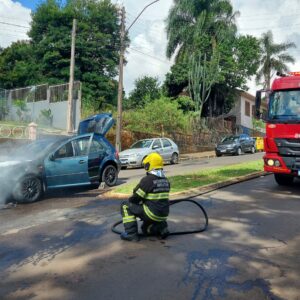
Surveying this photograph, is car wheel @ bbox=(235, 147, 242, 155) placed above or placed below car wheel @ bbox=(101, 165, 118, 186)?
Result: above

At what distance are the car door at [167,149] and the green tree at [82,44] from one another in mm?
14516

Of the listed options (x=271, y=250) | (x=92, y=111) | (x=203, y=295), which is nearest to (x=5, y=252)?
(x=203, y=295)

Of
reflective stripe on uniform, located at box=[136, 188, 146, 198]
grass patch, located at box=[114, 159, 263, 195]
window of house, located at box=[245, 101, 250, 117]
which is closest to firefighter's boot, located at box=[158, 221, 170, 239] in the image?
reflective stripe on uniform, located at box=[136, 188, 146, 198]

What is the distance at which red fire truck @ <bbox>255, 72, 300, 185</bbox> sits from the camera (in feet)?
32.8

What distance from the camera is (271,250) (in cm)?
576

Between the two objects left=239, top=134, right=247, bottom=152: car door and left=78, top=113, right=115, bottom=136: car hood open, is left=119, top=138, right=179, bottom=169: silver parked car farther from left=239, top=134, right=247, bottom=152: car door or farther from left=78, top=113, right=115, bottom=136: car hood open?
left=239, top=134, right=247, bottom=152: car door

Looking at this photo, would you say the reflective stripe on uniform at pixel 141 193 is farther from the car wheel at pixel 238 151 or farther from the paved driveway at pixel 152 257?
the car wheel at pixel 238 151

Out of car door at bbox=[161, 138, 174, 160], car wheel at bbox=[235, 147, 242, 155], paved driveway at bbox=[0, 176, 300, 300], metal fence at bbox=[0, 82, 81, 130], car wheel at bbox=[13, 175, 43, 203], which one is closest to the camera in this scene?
paved driveway at bbox=[0, 176, 300, 300]

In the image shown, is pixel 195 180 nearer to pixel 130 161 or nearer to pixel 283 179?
pixel 283 179

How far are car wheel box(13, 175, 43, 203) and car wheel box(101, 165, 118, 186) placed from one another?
2393mm

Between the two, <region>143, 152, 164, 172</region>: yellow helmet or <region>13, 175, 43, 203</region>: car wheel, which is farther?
<region>13, 175, 43, 203</region>: car wheel

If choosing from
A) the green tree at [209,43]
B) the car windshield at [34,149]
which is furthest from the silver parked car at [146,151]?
the green tree at [209,43]

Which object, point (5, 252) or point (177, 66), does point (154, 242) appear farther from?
point (177, 66)

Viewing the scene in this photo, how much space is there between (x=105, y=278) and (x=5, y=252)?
72.8 inches
